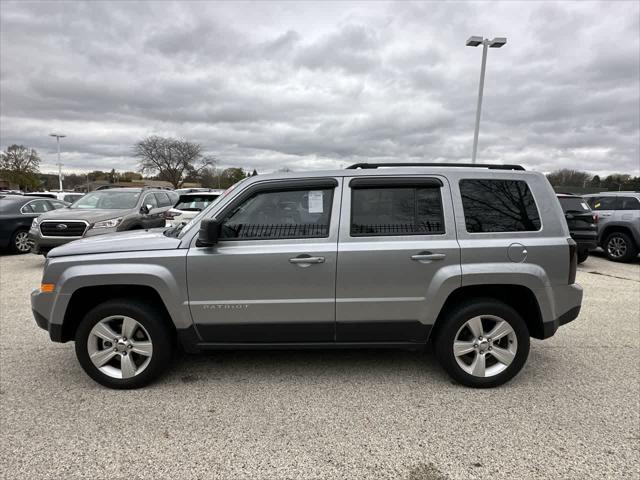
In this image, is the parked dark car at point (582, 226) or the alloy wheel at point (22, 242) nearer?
the parked dark car at point (582, 226)

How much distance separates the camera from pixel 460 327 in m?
3.11

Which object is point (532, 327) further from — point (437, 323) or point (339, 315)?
point (339, 315)

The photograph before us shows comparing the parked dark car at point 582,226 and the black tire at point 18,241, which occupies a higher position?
the parked dark car at point 582,226

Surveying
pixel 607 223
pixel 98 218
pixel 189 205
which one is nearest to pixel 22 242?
pixel 98 218

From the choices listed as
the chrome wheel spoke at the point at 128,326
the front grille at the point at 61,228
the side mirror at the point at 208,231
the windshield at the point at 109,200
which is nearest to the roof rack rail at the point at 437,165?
the side mirror at the point at 208,231

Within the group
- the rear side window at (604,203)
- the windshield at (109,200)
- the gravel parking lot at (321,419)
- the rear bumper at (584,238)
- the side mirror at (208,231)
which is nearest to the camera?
the gravel parking lot at (321,419)

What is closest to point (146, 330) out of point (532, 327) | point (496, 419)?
point (496, 419)

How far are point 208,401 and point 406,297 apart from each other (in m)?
1.78

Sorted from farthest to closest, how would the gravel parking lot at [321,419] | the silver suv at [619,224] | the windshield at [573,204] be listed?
1. the silver suv at [619,224]
2. the windshield at [573,204]
3. the gravel parking lot at [321,419]

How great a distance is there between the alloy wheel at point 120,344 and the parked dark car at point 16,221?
8.96 metres

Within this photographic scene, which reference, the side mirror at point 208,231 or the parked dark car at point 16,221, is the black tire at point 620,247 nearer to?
the side mirror at point 208,231

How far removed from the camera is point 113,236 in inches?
139

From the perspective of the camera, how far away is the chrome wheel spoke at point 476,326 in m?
3.12

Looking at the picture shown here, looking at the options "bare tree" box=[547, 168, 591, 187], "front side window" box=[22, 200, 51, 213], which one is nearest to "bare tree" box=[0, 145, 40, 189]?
"front side window" box=[22, 200, 51, 213]
